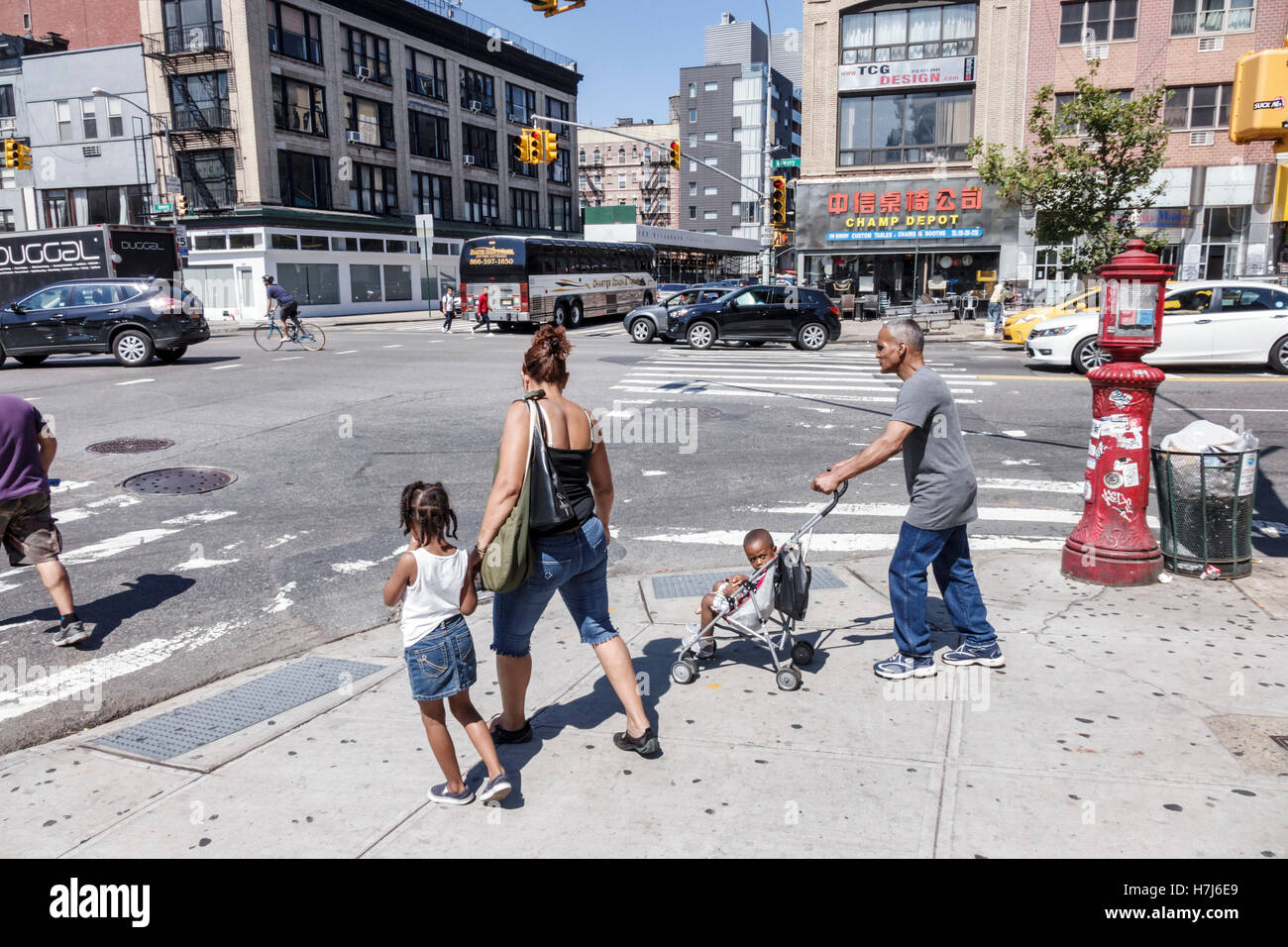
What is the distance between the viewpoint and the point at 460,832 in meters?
3.53

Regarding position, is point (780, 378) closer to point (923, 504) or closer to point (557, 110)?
point (923, 504)

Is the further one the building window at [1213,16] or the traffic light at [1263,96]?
the building window at [1213,16]

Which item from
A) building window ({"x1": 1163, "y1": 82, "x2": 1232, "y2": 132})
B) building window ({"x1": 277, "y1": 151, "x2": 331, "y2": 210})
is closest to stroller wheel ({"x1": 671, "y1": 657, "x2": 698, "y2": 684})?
building window ({"x1": 1163, "y1": 82, "x2": 1232, "y2": 132})

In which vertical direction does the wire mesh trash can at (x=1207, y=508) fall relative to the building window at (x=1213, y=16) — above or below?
below

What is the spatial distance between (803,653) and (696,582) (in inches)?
68.5

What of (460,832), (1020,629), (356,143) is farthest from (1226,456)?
(356,143)

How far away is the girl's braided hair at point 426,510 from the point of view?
352cm

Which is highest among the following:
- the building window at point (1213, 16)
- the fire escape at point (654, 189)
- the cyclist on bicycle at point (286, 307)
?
the fire escape at point (654, 189)

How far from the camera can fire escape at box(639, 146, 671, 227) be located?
104 m

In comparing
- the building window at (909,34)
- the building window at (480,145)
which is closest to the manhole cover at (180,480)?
the building window at (909,34)

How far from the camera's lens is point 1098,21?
33094 millimetres

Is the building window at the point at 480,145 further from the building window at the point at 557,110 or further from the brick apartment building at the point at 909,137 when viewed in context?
the brick apartment building at the point at 909,137

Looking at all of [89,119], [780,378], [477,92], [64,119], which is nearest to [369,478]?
[780,378]
